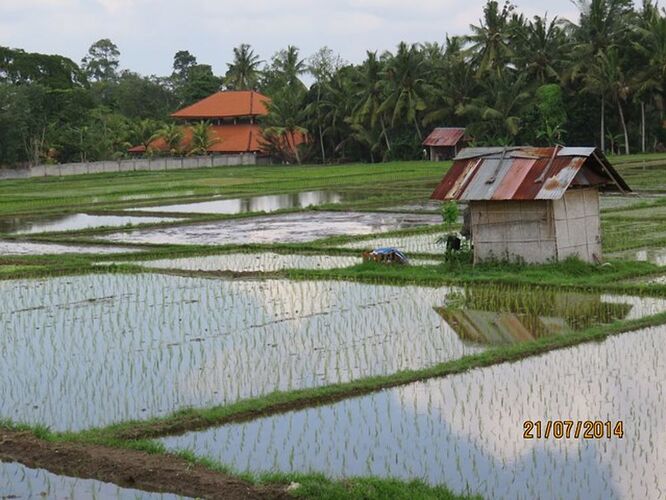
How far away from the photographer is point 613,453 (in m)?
6.39

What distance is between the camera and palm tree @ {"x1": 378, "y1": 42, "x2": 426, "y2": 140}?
44000 millimetres

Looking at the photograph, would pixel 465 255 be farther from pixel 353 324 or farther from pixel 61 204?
pixel 61 204

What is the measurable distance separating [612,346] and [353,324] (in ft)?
8.59

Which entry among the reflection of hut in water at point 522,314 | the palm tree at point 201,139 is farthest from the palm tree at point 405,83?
the reflection of hut in water at point 522,314

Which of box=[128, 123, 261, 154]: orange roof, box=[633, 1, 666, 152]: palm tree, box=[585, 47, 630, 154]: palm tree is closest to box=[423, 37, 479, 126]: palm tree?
box=[585, 47, 630, 154]: palm tree

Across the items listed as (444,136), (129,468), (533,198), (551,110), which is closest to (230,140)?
(444,136)

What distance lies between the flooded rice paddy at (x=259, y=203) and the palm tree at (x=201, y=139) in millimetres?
20641

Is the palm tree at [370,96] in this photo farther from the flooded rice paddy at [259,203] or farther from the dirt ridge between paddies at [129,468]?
the dirt ridge between paddies at [129,468]

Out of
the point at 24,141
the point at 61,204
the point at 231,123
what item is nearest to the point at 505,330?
the point at 61,204

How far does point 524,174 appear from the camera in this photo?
13477 mm

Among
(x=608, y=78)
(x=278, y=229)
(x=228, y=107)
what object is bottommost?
(x=278, y=229)

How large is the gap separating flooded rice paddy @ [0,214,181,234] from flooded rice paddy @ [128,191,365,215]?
1626mm
